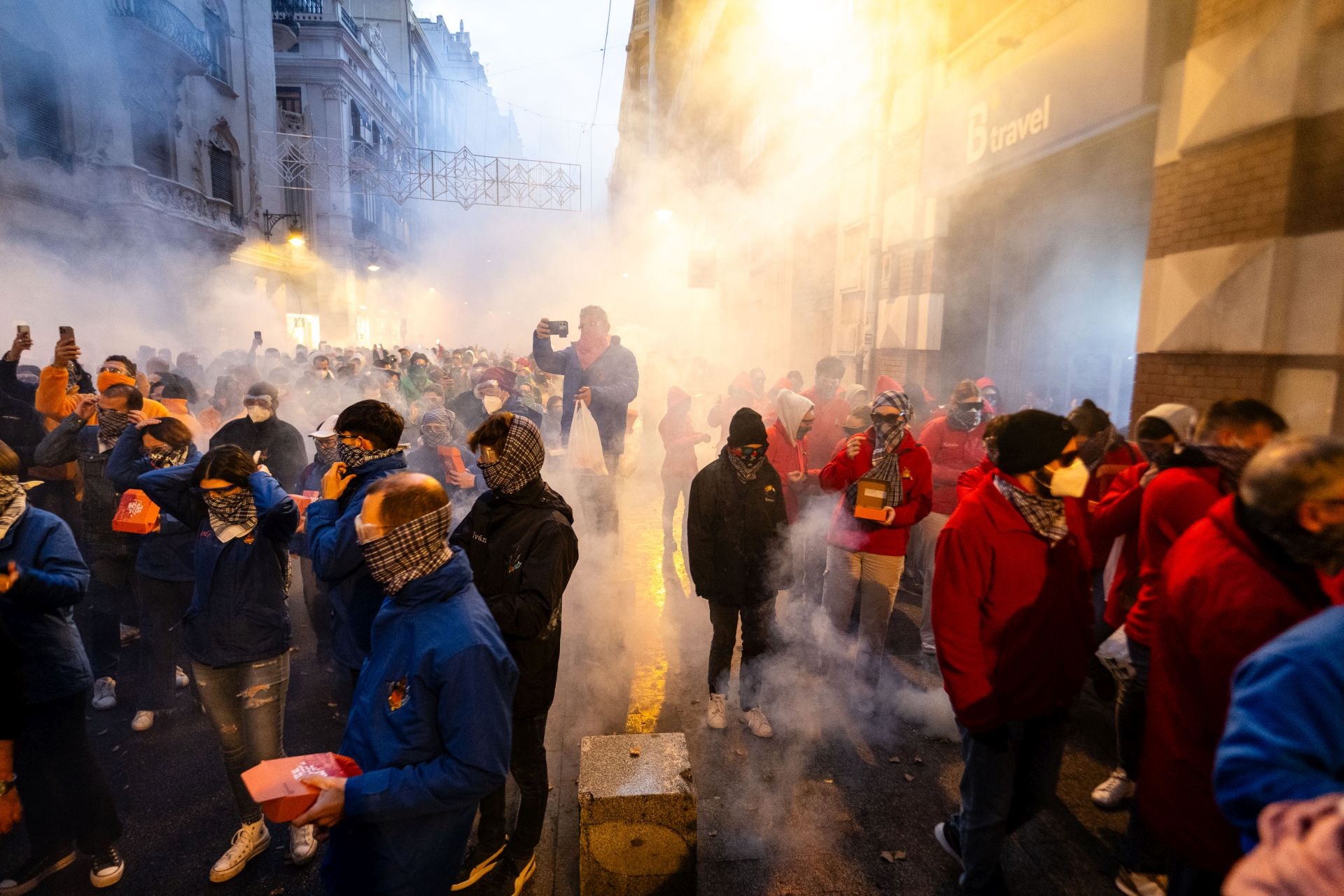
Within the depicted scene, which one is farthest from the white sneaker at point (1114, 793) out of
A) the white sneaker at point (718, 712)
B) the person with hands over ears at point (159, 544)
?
the person with hands over ears at point (159, 544)

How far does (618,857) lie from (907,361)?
8174mm

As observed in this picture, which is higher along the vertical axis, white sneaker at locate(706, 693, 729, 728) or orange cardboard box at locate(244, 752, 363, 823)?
orange cardboard box at locate(244, 752, 363, 823)

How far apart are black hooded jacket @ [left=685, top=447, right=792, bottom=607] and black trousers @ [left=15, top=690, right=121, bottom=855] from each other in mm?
2800

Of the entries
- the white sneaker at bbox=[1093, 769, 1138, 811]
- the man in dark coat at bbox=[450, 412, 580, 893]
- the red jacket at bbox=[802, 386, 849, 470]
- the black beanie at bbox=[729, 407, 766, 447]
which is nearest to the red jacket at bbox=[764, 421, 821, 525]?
the red jacket at bbox=[802, 386, 849, 470]

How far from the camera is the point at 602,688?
4.70m

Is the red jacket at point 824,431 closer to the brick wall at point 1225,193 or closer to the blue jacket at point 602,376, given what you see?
the blue jacket at point 602,376

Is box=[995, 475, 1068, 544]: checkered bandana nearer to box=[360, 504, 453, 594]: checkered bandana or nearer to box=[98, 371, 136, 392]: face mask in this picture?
box=[360, 504, 453, 594]: checkered bandana

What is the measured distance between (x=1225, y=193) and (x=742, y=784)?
5.20m

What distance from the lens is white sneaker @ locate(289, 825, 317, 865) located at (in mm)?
3080

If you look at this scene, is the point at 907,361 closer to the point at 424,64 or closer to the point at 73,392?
the point at 73,392

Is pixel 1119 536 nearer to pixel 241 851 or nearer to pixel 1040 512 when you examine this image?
pixel 1040 512

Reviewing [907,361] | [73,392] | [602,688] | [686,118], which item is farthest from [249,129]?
[602,688]

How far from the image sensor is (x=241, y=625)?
2.99 metres

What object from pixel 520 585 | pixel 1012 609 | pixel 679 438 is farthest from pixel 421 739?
pixel 679 438
